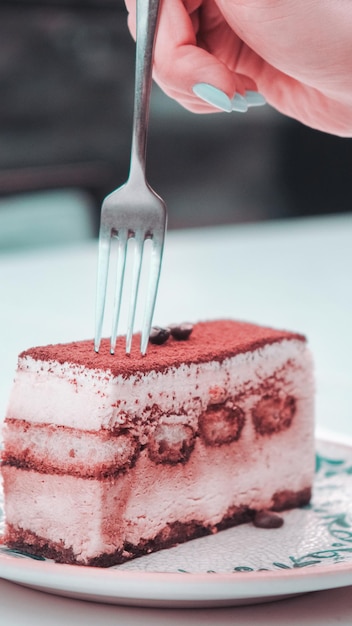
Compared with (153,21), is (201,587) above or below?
below

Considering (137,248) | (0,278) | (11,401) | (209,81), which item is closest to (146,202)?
(137,248)

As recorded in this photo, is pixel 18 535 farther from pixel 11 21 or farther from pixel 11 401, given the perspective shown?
pixel 11 21

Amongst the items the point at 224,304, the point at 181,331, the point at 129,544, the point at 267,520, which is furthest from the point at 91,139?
the point at 129,544

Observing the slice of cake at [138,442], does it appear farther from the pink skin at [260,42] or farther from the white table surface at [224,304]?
the pink skin at [260,42]

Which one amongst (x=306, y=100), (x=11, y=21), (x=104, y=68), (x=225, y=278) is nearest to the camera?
(x=306, y=100)

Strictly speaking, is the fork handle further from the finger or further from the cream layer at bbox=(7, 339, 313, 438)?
the cream layer at bbox=(7, 339, 313, 438)
